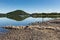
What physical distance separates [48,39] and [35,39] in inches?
74.0

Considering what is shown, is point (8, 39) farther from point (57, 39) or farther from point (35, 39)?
point (57, 39)

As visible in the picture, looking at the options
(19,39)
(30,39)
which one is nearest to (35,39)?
(30,39)

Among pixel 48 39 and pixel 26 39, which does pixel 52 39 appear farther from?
pixel 26 39

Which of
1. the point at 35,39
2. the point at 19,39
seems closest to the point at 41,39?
the point at 35,39

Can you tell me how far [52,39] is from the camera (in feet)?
74.9

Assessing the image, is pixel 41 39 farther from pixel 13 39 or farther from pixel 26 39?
pixel 13 39

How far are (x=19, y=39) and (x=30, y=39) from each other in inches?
57.5

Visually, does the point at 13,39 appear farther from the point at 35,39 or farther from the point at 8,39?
the point at 35,39

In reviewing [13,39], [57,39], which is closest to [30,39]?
[13,39]

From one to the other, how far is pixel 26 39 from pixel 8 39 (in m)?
2.34

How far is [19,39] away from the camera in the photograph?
22.5 metres

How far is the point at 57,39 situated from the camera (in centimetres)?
2308

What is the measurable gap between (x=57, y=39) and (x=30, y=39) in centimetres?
369

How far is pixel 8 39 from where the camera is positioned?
22.7 metres
